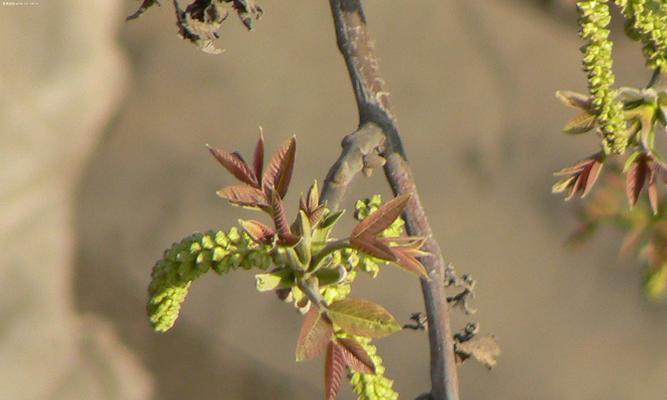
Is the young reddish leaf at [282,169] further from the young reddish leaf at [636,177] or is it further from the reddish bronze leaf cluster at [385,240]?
the young reddish leaf at [636,177]

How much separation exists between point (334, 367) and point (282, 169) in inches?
4.6

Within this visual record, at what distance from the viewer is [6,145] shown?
190 cm

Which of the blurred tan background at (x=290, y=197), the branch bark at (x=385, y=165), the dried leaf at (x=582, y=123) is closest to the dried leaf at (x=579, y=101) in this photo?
the dried leaf at (x=582, y=123)

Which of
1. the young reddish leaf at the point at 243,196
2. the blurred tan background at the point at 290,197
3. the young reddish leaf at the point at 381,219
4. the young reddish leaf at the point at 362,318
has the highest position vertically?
the young reddish leaf at the point at 243,196

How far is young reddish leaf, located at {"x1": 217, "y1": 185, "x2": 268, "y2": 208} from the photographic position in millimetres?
458

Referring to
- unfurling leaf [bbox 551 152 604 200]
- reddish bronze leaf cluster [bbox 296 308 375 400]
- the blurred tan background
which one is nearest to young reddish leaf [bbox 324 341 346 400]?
reddish bronze leaf cluster [bbox 296 308 375 400]

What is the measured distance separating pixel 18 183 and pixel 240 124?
0.56 meters

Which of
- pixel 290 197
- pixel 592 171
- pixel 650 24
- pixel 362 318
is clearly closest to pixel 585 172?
pixel 592 171

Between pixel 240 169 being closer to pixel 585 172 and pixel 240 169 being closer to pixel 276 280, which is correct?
pixel 276 280

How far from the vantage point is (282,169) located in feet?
1.57

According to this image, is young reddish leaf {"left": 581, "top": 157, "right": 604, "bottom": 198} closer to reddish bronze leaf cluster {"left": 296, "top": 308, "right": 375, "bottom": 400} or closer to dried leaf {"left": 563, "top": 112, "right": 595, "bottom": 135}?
dried leaf {"left": 563, "top": 112, "right": 595, "bottom": 135}

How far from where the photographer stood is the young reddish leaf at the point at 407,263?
1.45 ft

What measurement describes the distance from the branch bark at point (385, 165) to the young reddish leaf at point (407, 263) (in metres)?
0.04

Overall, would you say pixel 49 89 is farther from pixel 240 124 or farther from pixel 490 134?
pixel 490 134
